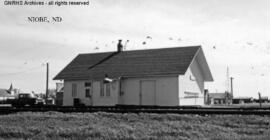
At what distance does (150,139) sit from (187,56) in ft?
69.1

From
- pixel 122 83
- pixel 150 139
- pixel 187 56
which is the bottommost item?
pixel 150 139

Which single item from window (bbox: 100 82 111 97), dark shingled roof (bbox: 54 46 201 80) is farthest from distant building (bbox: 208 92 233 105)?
window (bbox: 100 82 111 97)

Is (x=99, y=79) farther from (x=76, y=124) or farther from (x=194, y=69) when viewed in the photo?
(x=76, y=124)

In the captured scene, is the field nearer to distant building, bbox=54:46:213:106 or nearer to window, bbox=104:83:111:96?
distant building, bbox=54:46:213:106

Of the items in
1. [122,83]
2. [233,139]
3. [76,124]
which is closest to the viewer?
[233,139]

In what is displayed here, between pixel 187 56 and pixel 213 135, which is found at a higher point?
pixel 187 56

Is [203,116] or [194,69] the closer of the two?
Answer: [203,116]

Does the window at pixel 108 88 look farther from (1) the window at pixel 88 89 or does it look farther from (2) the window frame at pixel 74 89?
(2) the window frame at pixel 74 89

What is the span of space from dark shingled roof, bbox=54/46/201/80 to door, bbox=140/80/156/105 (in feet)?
2.26

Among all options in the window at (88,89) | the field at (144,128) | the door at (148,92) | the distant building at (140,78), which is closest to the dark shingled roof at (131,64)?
the distant building at (140,78)

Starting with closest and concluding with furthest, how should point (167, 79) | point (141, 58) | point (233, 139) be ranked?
point (233, 139), point (167, 79), point (141, 58)

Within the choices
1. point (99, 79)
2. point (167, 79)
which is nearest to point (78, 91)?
point (99, 79)

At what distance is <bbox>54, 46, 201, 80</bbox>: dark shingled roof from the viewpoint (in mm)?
29797

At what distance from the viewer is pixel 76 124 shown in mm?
13453
